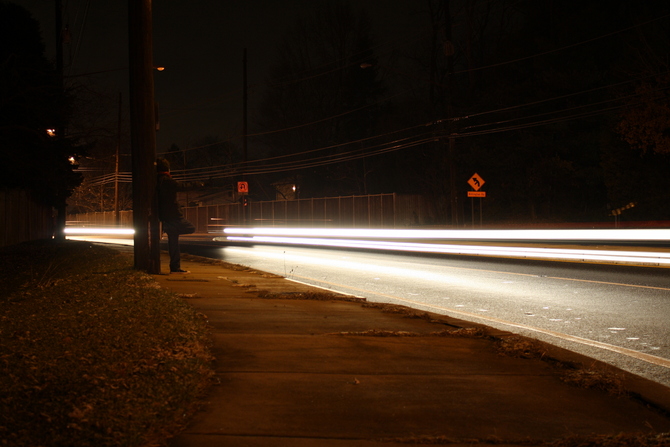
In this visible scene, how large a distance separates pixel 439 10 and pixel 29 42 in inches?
1168

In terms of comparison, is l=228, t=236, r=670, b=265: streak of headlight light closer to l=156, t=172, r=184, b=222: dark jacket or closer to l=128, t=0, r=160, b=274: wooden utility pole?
l=156, t=172, r=184, b=222: dark jacket

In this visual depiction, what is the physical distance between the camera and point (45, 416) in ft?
13.2

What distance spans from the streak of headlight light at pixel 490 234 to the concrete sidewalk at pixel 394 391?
1534cm

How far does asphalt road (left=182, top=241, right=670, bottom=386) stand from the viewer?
25.4ft

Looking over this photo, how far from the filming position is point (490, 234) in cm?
2747

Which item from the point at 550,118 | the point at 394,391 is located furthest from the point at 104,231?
the point at 394,391

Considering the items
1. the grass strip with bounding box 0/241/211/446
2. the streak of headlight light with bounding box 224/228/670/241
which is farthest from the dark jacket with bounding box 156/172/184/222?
the streak of headlight light with bounding box 224/228/670/241

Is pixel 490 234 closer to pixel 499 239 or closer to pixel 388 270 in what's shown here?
pixel 499 239

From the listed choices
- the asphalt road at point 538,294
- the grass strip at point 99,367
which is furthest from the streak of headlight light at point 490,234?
the grass strip at point 99,367

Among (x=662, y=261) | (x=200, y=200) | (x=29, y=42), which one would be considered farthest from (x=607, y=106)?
(x=200, y=200)

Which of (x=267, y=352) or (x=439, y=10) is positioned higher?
(x=439, y=10)

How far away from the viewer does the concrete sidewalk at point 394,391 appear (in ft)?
14.1

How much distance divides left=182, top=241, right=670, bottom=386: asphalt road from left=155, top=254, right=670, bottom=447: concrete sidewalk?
118cm

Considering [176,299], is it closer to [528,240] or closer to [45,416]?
[45,416]
